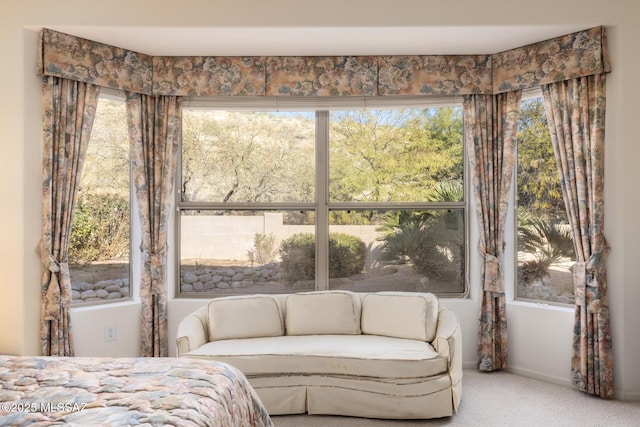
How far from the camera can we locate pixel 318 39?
429cm

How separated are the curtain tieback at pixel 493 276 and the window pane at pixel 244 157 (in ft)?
5.44

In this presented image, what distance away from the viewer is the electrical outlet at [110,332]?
4.51 meters

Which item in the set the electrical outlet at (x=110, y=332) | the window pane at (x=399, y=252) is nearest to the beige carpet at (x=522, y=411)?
the window pane at (x=399, y=252)

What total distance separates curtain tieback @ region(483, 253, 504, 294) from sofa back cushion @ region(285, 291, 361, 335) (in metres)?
1.12

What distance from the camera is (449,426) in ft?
11.6

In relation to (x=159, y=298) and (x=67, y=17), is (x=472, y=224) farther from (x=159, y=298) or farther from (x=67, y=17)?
(x=67, y=17)

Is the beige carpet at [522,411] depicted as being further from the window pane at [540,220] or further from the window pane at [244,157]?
the window pane at [244,157]

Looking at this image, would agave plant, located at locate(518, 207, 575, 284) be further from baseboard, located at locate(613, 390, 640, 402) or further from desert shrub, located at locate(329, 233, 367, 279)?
desert shrub, located at locate(329, 233, 367, 279)

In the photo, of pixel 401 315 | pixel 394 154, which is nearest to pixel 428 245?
pixel 394 154

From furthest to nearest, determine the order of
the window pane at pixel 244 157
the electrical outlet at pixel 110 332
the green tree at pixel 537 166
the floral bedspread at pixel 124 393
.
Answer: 1. the window pane at pixel 244 157
2. the green tree at pixel 537 166
3. the electrical outlet at pixel 110 332
4. the floral bedspread at pixel 124 393

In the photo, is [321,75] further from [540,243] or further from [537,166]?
[540,243]

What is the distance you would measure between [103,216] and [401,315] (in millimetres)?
2492

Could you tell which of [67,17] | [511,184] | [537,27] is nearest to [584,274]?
[511,184]

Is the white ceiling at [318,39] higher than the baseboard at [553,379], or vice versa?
the white ceiling at [318,39]
